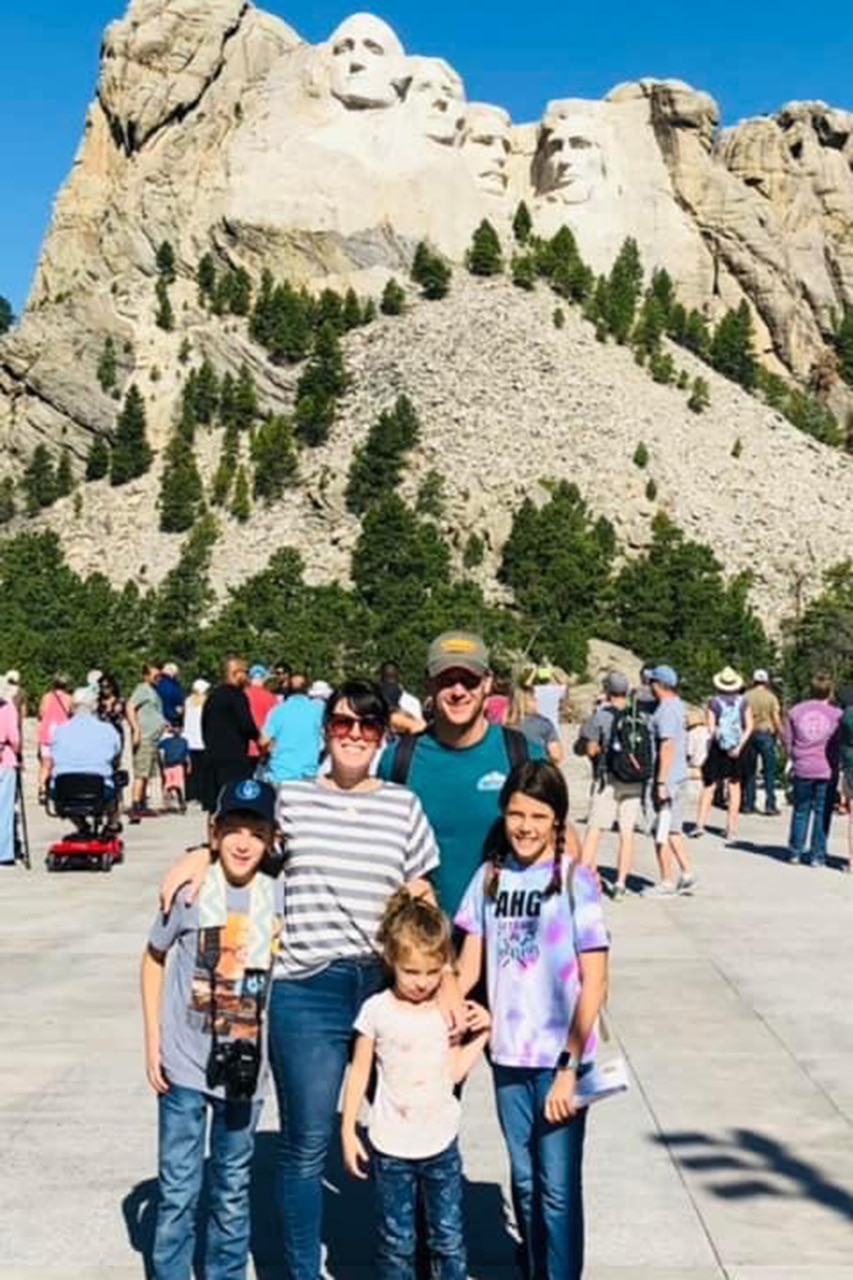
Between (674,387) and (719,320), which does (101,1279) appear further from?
(719,320)

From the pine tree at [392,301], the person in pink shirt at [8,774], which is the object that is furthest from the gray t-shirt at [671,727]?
the pine tree at [392,301]

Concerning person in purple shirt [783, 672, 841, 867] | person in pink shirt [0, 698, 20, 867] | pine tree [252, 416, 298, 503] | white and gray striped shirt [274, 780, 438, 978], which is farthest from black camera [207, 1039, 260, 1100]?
pine tree [252, 416, 298, 503]

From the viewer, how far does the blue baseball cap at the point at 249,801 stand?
15.1 feet

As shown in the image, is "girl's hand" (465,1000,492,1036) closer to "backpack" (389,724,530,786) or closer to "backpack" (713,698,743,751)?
"backpack" (389,724,530,786)

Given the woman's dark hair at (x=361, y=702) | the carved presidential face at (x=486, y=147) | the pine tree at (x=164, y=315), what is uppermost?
the carved presidential face at (x=486, y=147)

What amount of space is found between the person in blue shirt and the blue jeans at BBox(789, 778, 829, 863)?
195 inches

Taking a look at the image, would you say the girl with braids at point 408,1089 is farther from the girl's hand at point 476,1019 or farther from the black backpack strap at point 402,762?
the black backpack strap at point 402,762

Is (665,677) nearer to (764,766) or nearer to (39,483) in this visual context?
(764,766)

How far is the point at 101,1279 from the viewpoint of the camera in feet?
16.2

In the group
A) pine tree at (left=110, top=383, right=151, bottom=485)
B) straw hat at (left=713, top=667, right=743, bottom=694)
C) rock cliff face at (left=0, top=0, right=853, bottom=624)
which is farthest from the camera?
pine tree at (left=110, top=383, right=151, bottom=485)

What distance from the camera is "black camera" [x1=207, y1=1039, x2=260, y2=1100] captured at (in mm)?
4480

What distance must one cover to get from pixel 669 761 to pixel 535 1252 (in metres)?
8.38

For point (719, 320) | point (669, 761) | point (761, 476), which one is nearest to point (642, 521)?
point (761, 476)

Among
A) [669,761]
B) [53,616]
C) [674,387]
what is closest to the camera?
[669,761]
